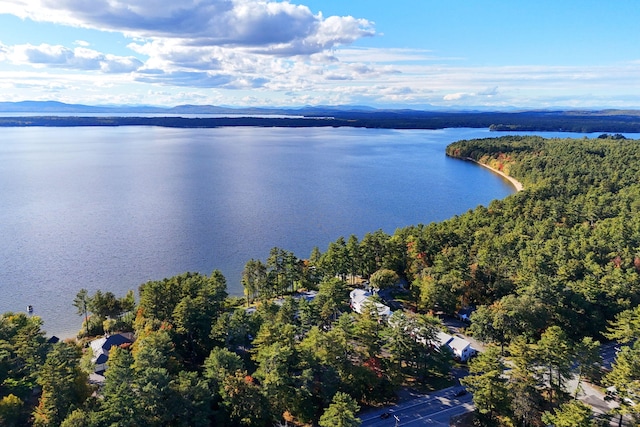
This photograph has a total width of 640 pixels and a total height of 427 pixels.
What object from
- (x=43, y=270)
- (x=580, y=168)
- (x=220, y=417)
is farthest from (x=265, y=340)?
(x=580, y=168)

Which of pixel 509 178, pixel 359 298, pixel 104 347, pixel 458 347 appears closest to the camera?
pixel 104 347

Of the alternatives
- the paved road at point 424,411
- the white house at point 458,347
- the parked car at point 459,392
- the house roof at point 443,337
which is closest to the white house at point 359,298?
the house roof at point 443,337

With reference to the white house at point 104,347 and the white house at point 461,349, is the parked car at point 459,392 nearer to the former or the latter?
the white house at point 461,349

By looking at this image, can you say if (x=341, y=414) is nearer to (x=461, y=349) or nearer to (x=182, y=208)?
(x=461, y=349)

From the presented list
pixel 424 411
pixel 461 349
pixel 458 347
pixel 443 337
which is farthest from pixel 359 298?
pixel 424 411

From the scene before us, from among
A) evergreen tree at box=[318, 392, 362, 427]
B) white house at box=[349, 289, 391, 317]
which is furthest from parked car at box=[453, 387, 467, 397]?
white house at box=[349, 289, 391, 317]

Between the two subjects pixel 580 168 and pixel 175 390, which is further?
pixel 580 168

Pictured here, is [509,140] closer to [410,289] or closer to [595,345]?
[410,289]

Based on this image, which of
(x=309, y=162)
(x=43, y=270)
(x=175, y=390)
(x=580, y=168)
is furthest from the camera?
(x=309, y=162)
